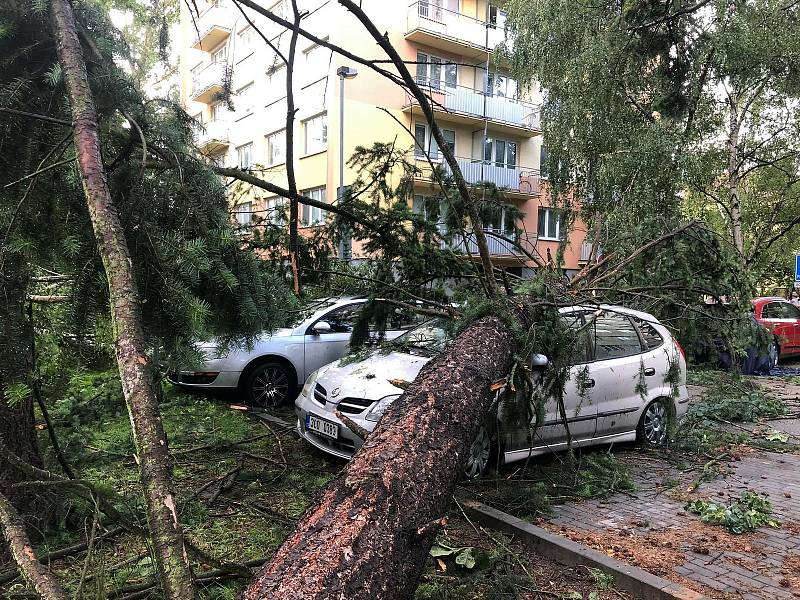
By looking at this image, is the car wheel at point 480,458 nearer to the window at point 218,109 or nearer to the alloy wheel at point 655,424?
the alloy wheel at point 655,424

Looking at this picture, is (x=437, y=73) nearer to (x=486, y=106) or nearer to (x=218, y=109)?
(x=486, y=106)

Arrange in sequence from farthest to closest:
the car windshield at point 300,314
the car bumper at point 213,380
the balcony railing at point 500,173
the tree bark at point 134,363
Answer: the balcony railing at point 500,173
the car bumper at point 213,380
the car windshield at point 300,314
the tree bark at point 134,363

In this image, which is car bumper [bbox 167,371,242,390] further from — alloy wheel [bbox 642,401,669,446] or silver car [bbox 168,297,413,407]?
alloy wheel [bbox 642,401,669,446]

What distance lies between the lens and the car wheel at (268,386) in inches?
303

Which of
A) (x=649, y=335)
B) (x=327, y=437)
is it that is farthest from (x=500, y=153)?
(x=327, y=437)

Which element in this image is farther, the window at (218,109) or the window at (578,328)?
the window at (578,328)

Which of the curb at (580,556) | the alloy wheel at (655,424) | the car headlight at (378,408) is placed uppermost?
the car headlight at (378,408)

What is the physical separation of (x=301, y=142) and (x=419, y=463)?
861 inches

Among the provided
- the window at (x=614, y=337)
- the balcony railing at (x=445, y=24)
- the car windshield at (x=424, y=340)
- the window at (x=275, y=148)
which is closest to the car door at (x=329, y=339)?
the car windshield at (x=424, y=340)

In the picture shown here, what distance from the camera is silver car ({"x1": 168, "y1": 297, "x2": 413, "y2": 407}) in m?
7.59

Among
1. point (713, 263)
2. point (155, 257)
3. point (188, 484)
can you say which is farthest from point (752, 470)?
point (155, 257)

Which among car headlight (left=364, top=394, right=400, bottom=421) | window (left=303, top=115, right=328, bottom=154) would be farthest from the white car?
window (left=303, top=115, right=328, bottom=154)

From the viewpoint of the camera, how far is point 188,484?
4688mm

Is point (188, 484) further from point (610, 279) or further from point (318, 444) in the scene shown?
point (610, 279)
